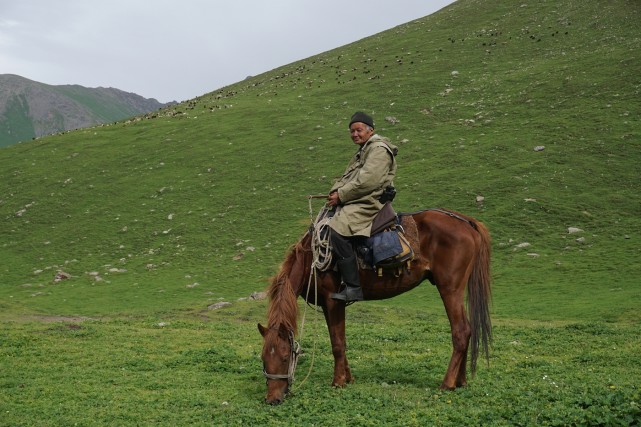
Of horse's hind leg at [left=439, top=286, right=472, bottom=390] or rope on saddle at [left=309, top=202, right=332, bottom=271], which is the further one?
rope on saddle at [left=309, top=202, right=332, bottom=271]

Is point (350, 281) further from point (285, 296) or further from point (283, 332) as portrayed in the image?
point (283, 332)

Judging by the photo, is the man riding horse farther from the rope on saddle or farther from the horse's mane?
the horse's mane

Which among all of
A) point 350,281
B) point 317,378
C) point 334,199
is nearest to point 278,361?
point 350,281

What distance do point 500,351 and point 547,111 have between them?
91.3 feet

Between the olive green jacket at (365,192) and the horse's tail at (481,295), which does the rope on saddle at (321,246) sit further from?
the horse's tail at (481,295)

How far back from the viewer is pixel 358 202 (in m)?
9.80

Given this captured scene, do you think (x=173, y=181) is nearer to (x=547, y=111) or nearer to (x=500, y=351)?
(x=547, y=111)

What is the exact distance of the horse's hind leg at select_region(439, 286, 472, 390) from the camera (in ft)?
31.1

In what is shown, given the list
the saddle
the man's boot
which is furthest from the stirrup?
the saddle

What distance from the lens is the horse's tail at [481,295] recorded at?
388 inches

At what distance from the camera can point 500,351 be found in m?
12.6

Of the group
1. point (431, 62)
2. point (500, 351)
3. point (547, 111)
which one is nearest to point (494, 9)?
point (431, 62)

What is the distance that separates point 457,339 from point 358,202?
257 centimetres

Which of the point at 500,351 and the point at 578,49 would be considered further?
the point at 578,49
